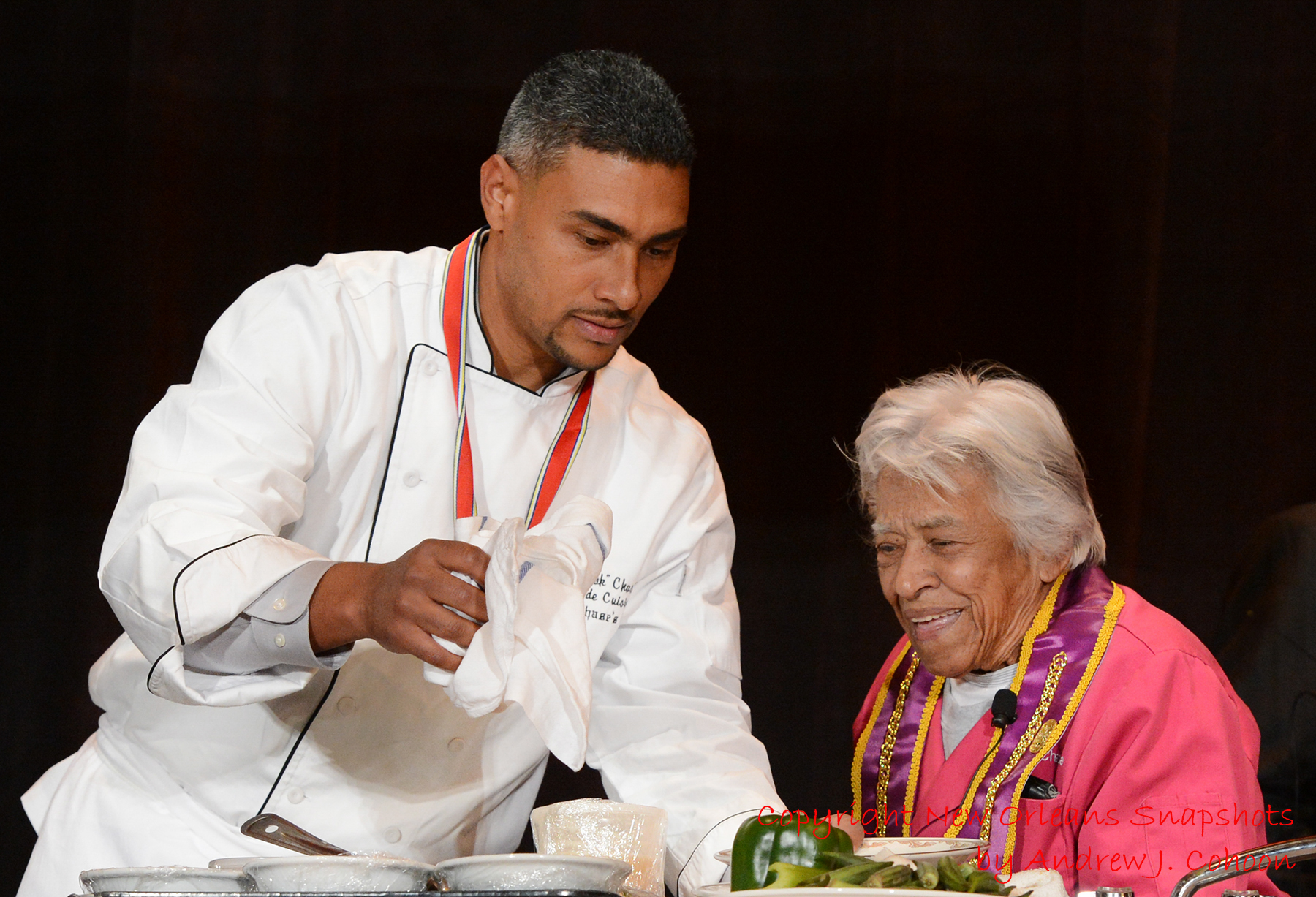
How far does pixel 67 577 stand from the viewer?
3.13 m

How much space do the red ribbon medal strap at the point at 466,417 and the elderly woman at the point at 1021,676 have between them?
1.81 feet

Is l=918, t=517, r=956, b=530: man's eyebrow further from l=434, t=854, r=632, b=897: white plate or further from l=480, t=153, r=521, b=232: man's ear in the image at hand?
l=434, t=854, r=632, b=897: white plate

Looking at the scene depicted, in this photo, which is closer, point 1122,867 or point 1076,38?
point 1122,867

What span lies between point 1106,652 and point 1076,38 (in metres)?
1.83

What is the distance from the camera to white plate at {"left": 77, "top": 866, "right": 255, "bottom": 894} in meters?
0.99

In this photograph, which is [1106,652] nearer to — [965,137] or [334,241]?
[965,137]

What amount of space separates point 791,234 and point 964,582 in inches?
54.7

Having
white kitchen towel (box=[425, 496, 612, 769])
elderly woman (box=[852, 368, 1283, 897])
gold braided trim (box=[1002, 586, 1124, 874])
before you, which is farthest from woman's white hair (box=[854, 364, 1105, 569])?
white kitchen towel (box=[425, 496, 612, 769])

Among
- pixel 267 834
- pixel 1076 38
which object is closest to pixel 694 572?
pixel 267 834

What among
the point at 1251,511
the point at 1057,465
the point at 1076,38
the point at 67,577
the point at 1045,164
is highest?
the point at 1076,38

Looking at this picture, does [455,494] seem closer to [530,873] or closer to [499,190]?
[499,190]

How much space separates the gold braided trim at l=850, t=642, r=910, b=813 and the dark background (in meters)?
0.88

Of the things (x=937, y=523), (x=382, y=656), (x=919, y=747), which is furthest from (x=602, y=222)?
(x=919, y=747)

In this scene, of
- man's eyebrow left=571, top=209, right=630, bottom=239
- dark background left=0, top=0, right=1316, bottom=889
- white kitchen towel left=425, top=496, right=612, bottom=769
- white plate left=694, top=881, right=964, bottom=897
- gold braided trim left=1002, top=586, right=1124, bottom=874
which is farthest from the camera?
dark background left=0, top=0, right=1316, bottom=889
